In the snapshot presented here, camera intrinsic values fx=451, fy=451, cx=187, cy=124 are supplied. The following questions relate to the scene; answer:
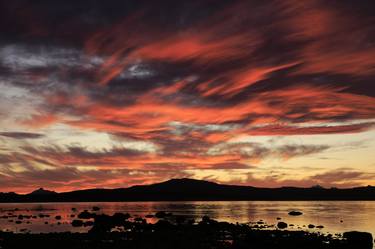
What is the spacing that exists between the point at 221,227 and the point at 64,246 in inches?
1170

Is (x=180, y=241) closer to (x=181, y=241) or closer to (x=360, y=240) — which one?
(x=181, y=241)

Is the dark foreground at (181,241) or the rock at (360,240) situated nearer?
the dark foreground at (181,241)

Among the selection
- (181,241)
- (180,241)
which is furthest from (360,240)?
(180,241)

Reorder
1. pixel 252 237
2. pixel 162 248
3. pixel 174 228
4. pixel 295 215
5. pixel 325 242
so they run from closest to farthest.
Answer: pixel 162 248
pixel 252 237
pixel 325 242
pixel 174 228
pixel 295 215

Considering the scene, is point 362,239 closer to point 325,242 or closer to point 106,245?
point 325,242

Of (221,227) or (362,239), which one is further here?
(221,227)

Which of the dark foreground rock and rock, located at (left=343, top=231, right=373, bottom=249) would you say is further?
rock, located at (left=343, top=231, right=373, bottom=249)

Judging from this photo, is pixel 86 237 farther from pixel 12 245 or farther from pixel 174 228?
pixel 174 228

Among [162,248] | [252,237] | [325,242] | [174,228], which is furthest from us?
[174,228]

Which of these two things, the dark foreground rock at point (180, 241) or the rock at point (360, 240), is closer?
the dark foreground rock at point (180, 241)

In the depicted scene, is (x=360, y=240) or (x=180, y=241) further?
(x=180, y=241)

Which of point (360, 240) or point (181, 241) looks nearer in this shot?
point (360, 240)

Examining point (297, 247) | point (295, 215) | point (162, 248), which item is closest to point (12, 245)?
point (162, 248)

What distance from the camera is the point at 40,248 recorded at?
139 feet
